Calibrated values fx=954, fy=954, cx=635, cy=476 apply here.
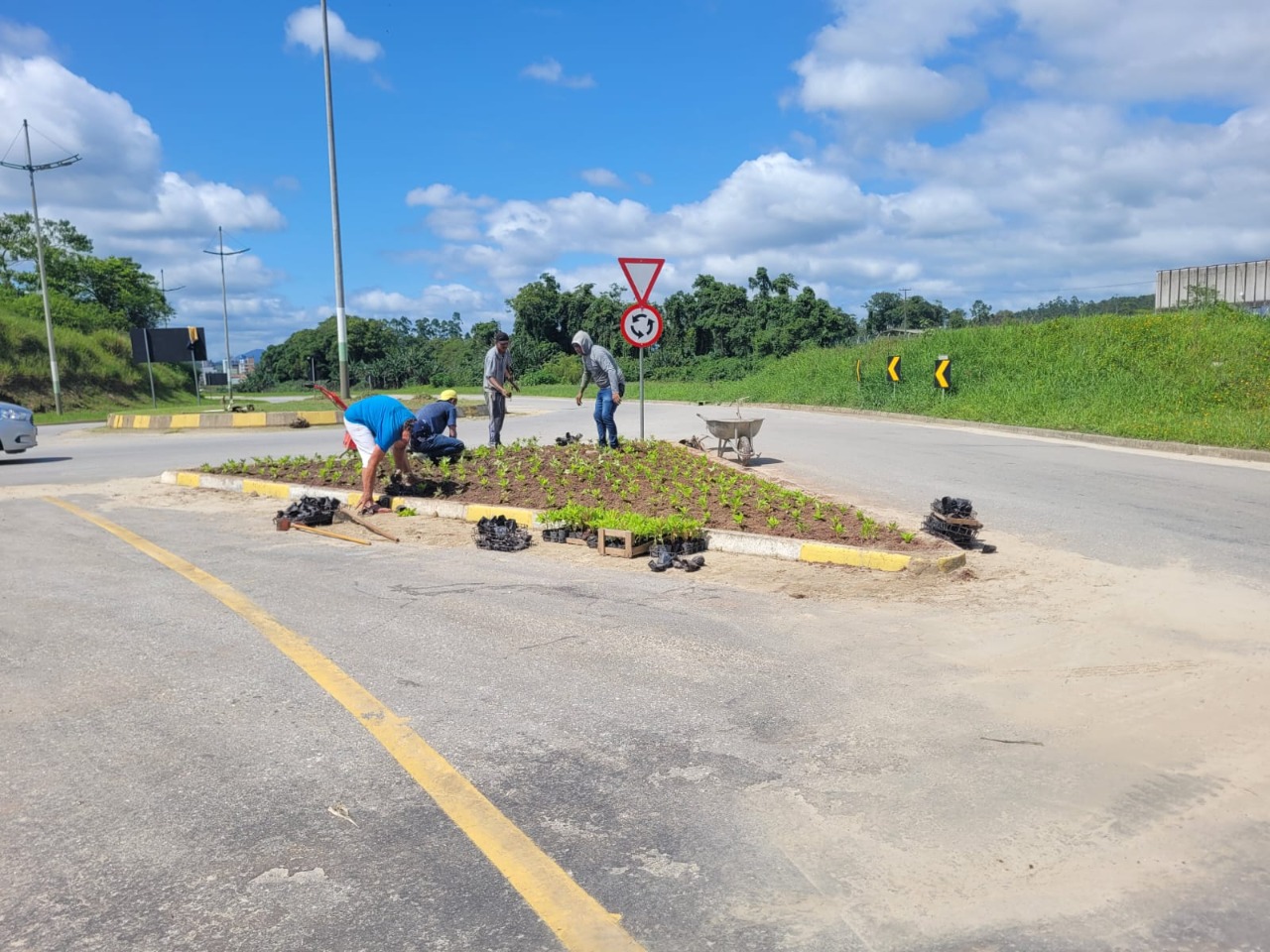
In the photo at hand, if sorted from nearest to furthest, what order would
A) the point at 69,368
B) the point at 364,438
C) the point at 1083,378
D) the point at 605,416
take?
the point at 364,438
the point at 605,416
the point at 1083,378
the point at 69,368

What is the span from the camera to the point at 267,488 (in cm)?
1214

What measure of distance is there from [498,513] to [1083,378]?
62.0ft

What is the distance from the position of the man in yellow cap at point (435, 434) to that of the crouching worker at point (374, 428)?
107 centimetres

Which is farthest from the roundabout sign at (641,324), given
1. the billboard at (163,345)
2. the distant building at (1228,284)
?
the billboard at (163,345)

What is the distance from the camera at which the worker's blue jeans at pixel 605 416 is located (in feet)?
41.7

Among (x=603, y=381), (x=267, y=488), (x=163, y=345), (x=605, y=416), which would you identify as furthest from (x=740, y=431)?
(x=163, y=345)

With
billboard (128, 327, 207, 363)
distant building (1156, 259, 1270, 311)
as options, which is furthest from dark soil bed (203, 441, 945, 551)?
billboard (128, 327, 207, 363)

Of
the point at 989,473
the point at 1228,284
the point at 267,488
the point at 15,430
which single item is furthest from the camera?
the point at 1228,284

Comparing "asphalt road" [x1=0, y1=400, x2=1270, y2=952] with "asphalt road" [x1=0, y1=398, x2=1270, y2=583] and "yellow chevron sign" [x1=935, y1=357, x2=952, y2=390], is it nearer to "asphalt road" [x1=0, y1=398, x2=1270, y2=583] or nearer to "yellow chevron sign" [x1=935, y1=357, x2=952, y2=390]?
"asphalt road" [x1=0, y1=398, x2=1270, y2=583]

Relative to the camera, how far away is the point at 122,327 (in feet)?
235

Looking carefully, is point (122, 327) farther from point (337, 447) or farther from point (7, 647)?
point (7, 647)

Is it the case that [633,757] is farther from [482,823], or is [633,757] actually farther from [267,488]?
[267,488]

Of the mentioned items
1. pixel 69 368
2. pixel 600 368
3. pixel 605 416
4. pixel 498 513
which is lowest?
pixel 498 513

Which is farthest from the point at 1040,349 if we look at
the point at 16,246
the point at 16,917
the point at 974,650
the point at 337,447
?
the point at 16,246
